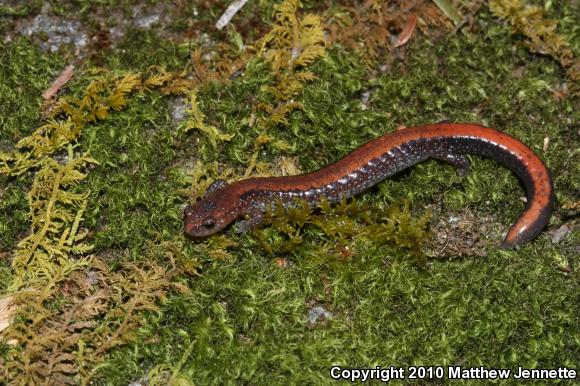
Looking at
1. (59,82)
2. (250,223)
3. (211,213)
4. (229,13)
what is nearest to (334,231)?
(250,223)

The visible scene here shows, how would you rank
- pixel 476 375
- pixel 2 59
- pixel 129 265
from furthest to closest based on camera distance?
pixel 2 59 → pixel 129 265 → pixel 476 375

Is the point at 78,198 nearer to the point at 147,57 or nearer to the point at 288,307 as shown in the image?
the point at 147,57

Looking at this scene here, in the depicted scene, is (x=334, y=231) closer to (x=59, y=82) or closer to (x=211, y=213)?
(x=211, y=213)

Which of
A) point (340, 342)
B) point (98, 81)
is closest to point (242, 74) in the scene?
point (98, 81)

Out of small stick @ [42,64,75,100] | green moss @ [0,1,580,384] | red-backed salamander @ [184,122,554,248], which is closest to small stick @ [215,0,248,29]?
green moss @ [0,1,580,384]

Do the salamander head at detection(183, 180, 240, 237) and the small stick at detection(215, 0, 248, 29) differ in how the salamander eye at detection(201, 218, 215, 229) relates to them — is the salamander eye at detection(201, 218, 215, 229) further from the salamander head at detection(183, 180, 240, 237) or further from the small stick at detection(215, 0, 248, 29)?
the small stick at detection(215, 0, 248, 29)

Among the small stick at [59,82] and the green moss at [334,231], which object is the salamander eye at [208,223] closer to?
the green moss at [334,231]

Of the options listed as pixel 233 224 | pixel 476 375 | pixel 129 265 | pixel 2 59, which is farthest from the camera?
pixel 2 59
